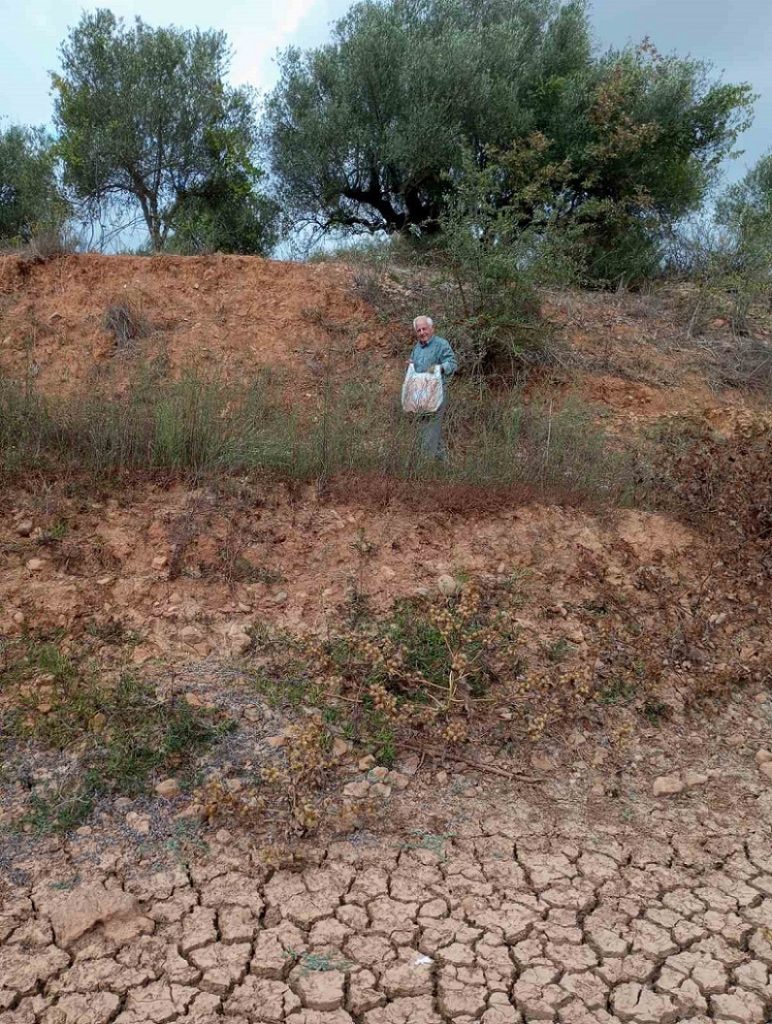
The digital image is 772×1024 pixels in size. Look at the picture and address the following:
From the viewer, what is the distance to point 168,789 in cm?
336

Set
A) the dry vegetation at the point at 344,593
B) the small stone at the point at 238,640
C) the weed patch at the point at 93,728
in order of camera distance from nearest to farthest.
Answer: the weed patch at the point at 93,728, the dry vegetation at the point at 344,593, the small stone at the point at 238,640

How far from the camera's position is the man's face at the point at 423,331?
620cm

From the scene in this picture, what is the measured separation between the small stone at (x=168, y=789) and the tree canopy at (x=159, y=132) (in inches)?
346

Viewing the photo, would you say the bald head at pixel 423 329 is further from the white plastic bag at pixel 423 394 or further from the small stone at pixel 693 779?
the small stone at pixel 693 779

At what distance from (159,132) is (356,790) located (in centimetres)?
1018

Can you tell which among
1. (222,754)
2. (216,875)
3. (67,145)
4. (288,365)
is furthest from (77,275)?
(216,875)

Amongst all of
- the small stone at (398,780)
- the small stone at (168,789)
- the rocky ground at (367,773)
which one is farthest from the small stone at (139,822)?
the small stone at (398,780)

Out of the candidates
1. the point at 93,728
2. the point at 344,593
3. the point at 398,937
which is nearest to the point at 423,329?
the point at 344,593

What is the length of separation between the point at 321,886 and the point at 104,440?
297 cm

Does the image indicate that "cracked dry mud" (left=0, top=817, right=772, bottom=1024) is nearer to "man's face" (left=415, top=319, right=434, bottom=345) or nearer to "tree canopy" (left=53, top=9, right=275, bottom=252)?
"man's face" (left=415, top=319, right=434, bottom=345)

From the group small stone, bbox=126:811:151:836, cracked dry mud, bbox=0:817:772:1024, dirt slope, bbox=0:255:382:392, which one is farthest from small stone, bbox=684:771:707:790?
dirt slope, bbox=0:255:382:392

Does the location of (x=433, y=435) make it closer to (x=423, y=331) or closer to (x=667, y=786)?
(x=423, y=331)

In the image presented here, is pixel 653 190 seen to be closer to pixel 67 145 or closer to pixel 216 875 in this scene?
pixel 67 145

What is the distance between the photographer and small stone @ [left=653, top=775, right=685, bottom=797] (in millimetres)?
3753
